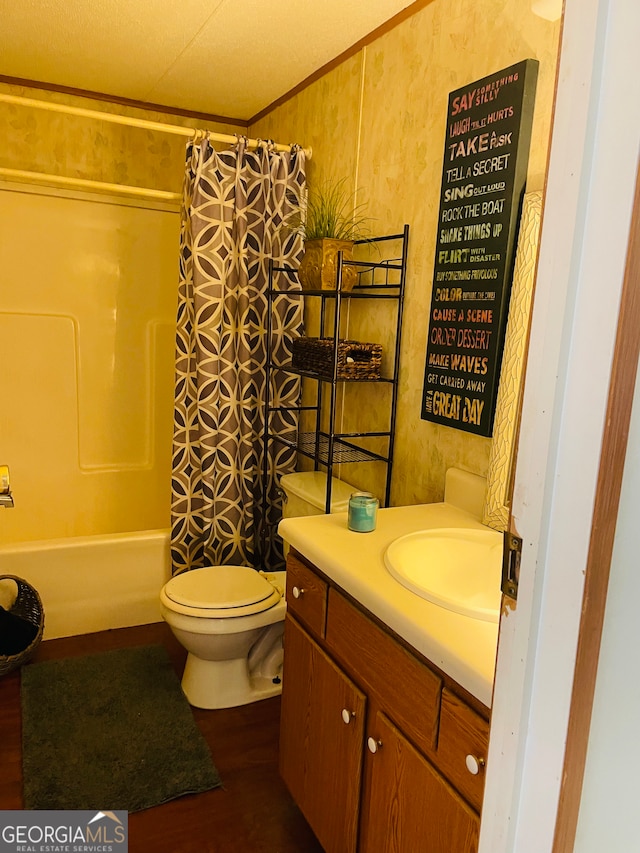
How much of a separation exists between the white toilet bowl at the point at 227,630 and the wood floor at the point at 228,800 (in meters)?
0.07

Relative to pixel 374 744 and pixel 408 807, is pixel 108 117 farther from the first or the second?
pixel 408 807

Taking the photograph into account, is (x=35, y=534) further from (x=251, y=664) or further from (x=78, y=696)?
(x=251, y=664)

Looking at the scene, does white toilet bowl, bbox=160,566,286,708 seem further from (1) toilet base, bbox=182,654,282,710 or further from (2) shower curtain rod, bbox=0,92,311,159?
(2) shower curtain rod, bbox=0,92,311,159

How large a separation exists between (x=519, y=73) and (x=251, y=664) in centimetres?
197

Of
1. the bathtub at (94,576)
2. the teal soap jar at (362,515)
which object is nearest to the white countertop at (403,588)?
the teal soap jar at (362,515)

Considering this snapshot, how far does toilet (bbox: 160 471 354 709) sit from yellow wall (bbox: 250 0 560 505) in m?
0.23

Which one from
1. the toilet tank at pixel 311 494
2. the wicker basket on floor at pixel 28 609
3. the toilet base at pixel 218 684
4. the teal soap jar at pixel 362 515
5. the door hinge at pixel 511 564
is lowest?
the toilet base at pixel 218 684

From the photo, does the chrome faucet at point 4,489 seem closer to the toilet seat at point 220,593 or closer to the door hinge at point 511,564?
the toilet seat at point 220,593

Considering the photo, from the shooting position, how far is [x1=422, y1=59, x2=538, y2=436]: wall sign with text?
1.61 meters

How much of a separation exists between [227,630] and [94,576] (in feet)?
2.66

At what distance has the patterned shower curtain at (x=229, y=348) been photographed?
251 centimetres

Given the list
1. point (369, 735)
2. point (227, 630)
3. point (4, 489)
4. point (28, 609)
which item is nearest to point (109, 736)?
point (227, 630)

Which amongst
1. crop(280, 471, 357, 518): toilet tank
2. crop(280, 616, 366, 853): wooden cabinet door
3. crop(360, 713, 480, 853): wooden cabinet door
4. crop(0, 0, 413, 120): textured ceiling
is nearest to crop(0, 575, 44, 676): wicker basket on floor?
crop(280, 471, 357, 518): toilet tank

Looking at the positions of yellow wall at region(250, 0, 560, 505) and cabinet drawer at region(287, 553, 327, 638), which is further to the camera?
yellow wall at region(250, 0, 560, 505)
